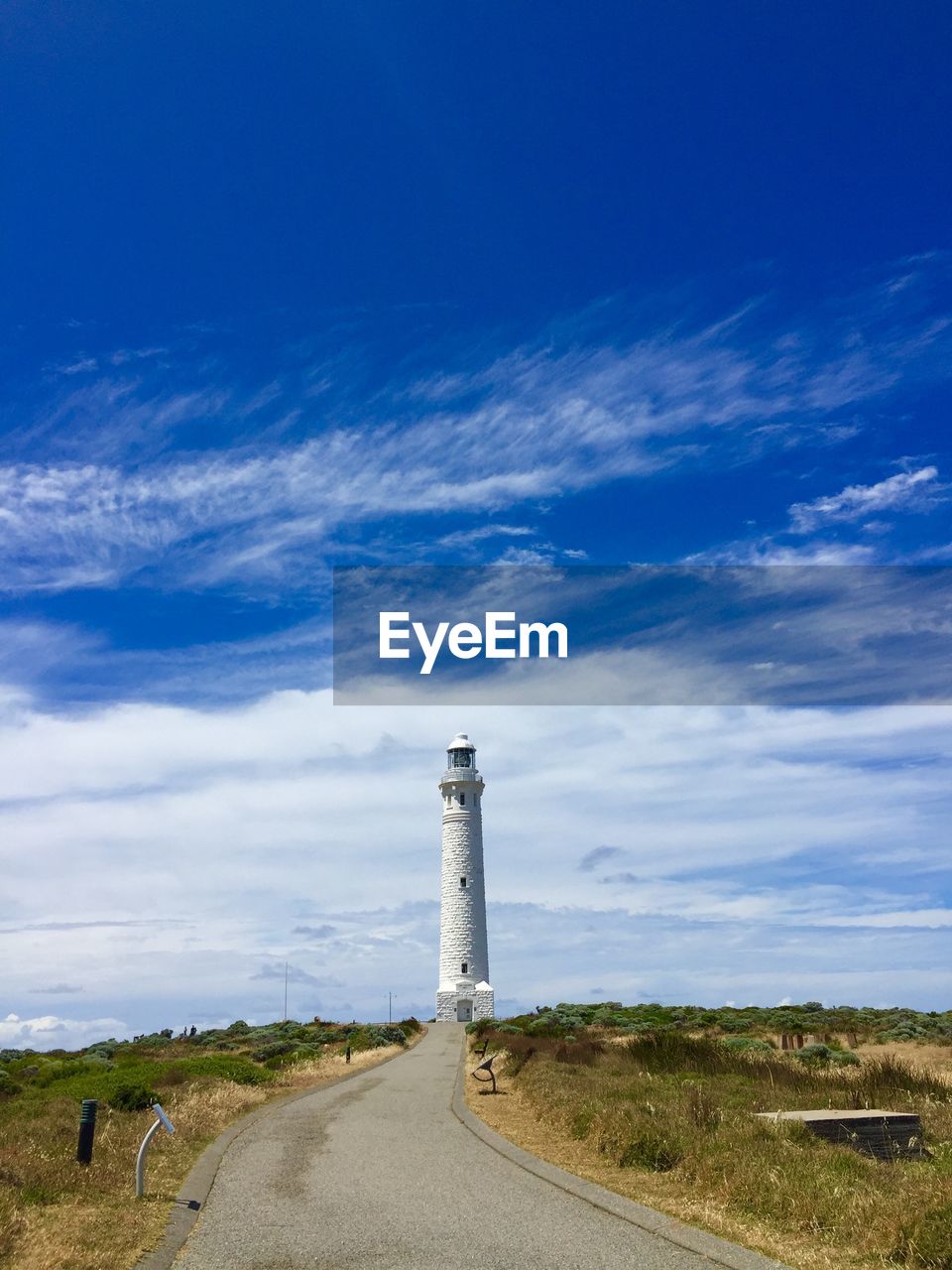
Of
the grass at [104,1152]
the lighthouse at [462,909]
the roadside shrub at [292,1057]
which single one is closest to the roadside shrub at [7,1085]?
the grass at [104,1152]

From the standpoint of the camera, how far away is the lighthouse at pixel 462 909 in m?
56.7

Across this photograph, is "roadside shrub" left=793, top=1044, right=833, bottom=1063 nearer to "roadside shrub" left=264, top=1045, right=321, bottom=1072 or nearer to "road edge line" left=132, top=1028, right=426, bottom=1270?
"road edge line" left=132, top=1028, right=426, bottom=1270

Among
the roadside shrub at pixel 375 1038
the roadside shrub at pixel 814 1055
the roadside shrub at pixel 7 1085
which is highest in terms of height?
the roadside shrub at pixel 814 1055

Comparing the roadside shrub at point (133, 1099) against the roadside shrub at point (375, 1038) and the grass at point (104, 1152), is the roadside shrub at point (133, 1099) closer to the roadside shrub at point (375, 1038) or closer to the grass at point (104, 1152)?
the grass at point (104, 1152)

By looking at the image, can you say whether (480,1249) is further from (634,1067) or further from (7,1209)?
(634,1067)

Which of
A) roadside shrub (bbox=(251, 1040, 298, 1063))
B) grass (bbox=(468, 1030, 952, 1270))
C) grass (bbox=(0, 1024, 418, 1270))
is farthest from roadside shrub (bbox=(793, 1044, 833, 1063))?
roadside shrub (bbox=(251, 1040, 298, 1063))

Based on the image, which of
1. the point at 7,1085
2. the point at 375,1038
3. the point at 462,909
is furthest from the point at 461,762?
the point at 7,1085

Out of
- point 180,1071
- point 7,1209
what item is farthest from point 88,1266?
point 180,1071

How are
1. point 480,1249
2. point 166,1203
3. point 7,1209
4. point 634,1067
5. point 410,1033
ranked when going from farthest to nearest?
point 410,1033
point 634,1067
point 166,1203
point 7,1209
point 480,1249

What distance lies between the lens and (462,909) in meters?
57.8

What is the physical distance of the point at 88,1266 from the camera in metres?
7.84

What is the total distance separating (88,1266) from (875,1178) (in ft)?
22.8

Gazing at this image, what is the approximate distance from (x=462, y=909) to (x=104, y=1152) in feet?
151

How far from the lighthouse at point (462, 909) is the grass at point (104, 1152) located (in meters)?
27.2
